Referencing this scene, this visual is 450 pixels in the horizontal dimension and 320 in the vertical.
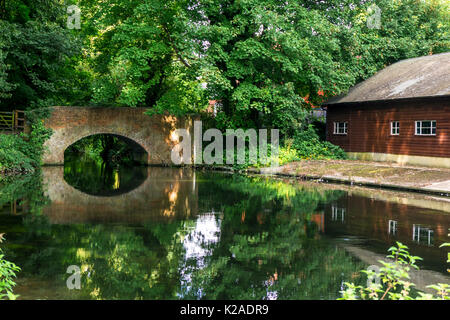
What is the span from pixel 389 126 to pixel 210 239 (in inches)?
817

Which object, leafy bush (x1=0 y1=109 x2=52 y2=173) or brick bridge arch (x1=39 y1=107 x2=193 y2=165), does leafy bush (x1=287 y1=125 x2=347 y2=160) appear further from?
leafy bush (x1=0 y1=109 x2=52 y2=173)

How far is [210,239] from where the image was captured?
9508 mm

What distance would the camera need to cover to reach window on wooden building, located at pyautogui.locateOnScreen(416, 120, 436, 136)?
24844 mm

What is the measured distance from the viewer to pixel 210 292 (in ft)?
20.3

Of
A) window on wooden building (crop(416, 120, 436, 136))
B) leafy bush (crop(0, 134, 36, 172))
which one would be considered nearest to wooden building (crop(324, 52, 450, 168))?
window on wooden building (crop(416, 120, 436, 136))

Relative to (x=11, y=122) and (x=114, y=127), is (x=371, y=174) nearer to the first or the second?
(x=114, y=127)

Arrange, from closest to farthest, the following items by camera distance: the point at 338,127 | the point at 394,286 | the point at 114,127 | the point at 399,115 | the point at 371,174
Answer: the point at 394,286 < the point at 371,174 < the point at 399,115 < the point at 114,127 < the point at 338,127

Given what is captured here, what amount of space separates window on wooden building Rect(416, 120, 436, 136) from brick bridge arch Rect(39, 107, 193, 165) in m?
14.7

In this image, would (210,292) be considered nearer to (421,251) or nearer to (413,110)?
(421,251)

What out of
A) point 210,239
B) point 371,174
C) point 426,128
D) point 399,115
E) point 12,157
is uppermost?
point 399,115

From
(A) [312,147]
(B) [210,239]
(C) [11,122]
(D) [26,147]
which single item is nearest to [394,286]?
(B) [210,239]

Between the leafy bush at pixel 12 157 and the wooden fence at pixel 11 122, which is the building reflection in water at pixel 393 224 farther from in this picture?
→ the wooden fence at pixel 11 122

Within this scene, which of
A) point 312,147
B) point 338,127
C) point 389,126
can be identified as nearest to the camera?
point 389,126

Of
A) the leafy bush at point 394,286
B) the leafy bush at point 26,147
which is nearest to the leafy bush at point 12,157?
the leafy bush at point 26,147
